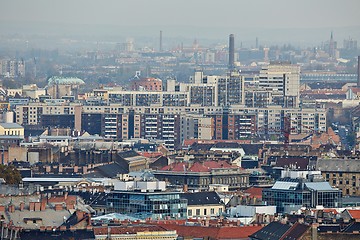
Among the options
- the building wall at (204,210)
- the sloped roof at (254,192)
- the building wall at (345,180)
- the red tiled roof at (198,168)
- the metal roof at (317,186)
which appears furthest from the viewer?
the red tiled roof at (198,168)

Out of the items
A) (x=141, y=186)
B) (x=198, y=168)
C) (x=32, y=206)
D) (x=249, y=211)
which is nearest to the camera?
(x=32, y=206)

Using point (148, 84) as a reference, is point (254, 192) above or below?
above

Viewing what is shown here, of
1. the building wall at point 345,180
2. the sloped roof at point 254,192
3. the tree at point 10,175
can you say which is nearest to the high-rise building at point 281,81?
the building wall at point 345,180

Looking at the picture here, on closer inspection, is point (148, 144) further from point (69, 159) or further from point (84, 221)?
point (84, 221)

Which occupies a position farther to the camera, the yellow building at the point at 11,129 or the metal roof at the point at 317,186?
the yellow building at the point at 11,129

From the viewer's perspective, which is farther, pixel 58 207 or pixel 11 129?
pixel 11 129

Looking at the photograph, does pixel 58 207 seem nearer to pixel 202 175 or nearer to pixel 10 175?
pixel 10 175

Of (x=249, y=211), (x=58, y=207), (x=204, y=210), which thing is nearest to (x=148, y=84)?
(x=204, y=210)

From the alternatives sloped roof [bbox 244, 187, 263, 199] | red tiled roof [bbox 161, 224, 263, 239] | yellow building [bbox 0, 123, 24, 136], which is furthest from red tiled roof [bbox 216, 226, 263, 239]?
yellow building [bbox 0, 123, 24, 136]

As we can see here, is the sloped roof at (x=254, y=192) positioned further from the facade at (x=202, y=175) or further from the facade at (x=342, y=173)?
the facade at (x=342, y=173)
